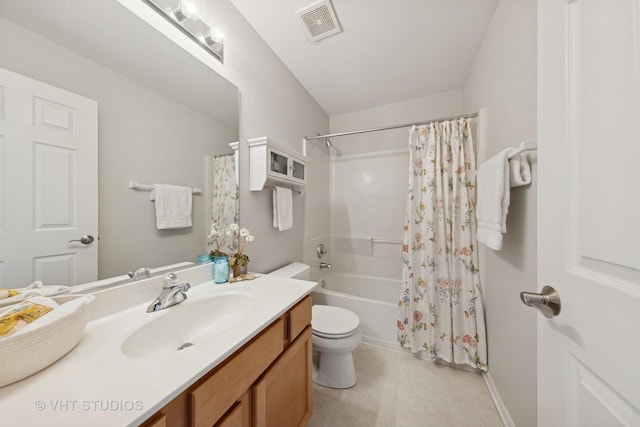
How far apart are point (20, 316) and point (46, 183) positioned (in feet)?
1.22

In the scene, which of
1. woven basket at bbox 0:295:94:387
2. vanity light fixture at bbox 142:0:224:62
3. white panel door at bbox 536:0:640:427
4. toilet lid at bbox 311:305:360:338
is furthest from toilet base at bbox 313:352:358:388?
vanity light fixture at bbox 142:0:224:62

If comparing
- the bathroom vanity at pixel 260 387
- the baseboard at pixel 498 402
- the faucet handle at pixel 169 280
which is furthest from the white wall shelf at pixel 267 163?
the baseboard at pixel 498 402

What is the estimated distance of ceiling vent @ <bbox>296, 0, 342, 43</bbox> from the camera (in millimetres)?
1235

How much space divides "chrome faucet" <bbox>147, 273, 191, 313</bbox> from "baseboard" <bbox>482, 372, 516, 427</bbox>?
1.75 metres

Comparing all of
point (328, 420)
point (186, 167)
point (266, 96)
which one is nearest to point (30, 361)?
point (186, 167)

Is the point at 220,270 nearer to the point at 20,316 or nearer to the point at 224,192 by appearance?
the point at 224,192

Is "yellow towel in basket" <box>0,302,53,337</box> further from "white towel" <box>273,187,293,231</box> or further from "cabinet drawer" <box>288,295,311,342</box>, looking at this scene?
"white towel" <box>273,187,293,231</box>

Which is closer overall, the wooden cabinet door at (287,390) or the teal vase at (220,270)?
the wooden cabinet door at (287,390)

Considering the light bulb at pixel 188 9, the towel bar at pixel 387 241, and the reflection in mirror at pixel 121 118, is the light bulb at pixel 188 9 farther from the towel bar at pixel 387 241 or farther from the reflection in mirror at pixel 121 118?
the towel bar at pixel 387 241

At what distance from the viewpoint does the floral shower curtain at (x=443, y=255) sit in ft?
4.95

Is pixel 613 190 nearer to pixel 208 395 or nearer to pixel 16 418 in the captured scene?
pixel 208 395

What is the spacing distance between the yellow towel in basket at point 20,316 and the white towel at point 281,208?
110cm

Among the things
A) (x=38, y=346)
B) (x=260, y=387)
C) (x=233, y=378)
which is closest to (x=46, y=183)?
(x=38, y=346)

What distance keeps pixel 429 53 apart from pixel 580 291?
1.85 metres
